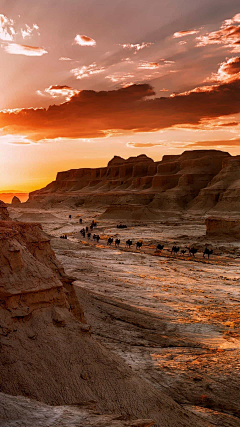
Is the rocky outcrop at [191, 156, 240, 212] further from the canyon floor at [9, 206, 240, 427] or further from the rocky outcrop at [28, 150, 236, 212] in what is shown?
the canyon floor at [9, 206, 240, 427]

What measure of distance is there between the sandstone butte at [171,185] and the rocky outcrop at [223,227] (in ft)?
102

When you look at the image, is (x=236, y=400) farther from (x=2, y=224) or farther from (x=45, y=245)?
(x=2, y=224)

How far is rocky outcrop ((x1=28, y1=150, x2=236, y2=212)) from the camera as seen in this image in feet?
314

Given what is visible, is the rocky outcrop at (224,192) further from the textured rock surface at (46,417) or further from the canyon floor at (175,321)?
the textured rock surface at (46,417)

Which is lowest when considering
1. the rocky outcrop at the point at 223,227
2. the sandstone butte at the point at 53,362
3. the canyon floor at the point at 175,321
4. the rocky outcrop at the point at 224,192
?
the canyon floor at the point at 175,321

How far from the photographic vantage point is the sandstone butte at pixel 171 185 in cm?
9144

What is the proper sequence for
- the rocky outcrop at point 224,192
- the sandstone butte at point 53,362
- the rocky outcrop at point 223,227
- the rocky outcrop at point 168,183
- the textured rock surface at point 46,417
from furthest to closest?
the rocky outcrop at point 168,183 < the rocky outcrop at point 224,192 < the rocky outcrop at point 223,227 < the sandstone butte at point 53,362 < the textured rock surface at point 46,417

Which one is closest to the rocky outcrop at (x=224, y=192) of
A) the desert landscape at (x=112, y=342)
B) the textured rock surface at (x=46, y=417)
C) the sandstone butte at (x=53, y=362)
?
the desert landscape at (x=112, y=342)

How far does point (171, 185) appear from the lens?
116375 millimetres

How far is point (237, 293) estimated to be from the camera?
22.7 m

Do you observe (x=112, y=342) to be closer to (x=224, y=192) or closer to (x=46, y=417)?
(x=46, y=417)

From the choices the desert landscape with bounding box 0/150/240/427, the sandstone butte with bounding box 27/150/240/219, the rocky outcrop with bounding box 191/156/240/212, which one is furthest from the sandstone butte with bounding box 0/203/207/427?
the rocky outcrop with bounding box 191/156/240/212

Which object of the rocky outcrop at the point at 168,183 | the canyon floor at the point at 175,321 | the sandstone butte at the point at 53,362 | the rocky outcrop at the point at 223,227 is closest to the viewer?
the sandstone butte at the point at 53,362

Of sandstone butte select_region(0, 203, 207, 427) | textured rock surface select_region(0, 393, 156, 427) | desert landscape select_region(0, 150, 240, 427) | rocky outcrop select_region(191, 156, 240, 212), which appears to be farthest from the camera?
rocky outcrop select_region(191, 156, 240, 212)
